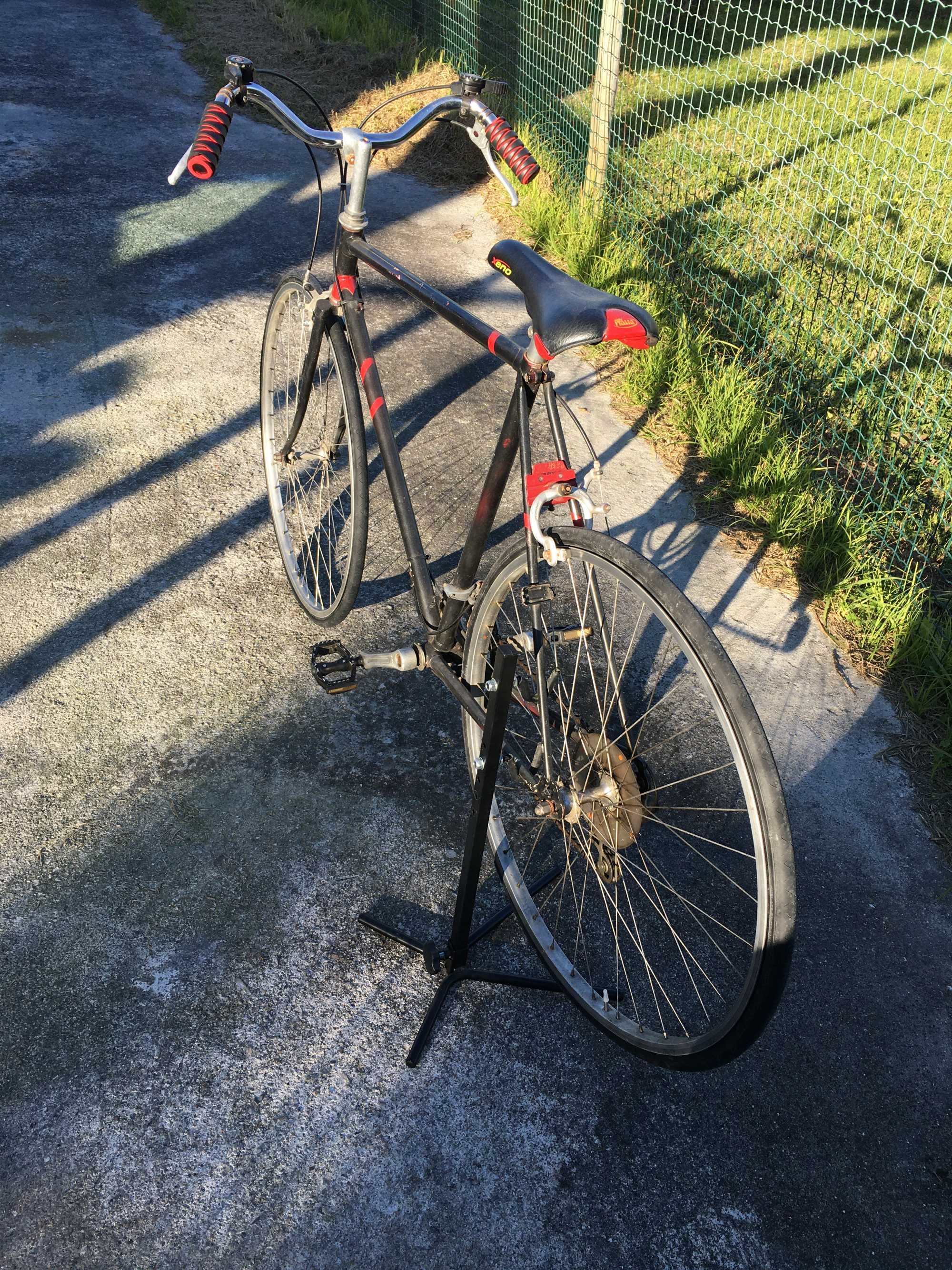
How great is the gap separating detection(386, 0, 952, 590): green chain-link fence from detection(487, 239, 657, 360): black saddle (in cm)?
200

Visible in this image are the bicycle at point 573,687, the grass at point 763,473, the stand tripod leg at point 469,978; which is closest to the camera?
the bicycle at point 573,687

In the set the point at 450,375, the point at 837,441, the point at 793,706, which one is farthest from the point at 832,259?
the point at 793,706

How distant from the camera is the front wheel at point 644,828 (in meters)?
1.91

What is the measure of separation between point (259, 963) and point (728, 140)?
705 centimetres

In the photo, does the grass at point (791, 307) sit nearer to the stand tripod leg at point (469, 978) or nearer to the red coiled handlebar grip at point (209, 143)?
the stand tripod leg at point (469, 978)

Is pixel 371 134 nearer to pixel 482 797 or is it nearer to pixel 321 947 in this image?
pixel 482 797

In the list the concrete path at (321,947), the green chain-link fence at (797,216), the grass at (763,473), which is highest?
the green chain-link fence at (797,216)

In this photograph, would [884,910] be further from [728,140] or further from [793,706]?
[728,140]

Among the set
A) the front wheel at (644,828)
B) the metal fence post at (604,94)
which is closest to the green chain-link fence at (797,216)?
the metal fence post at (604,94)

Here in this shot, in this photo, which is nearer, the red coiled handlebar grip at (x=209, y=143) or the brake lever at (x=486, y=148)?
the red coiled handlebar grip at (x=209, y=143)

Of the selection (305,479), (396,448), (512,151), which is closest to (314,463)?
(305,479)

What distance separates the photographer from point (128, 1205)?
81.4 inches

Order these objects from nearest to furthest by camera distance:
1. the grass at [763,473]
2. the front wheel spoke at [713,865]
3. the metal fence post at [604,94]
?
the front wheel spoke at [713,865], the grass at [763,473], the metal fence post at [604,94]

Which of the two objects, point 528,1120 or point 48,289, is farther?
point 48,289
